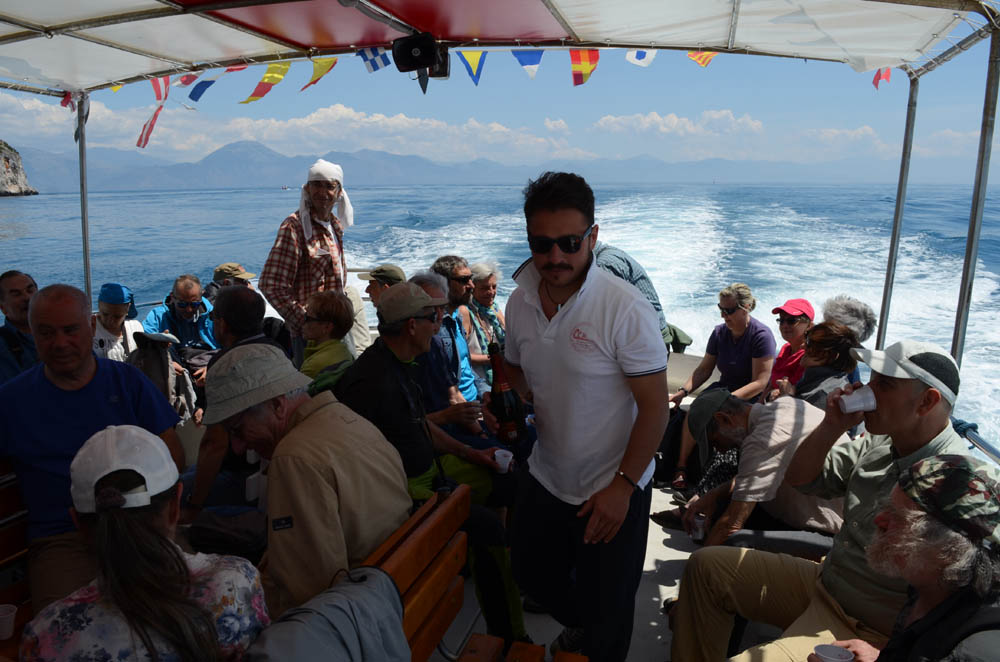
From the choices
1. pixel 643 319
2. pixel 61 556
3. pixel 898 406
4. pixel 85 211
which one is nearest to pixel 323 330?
pixel 61 556

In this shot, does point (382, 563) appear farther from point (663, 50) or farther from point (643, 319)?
point (663, 50)

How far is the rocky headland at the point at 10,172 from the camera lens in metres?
53.9

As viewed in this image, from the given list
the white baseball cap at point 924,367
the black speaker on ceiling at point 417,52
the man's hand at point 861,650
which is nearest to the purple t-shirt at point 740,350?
the white baseball cap at point 924,367

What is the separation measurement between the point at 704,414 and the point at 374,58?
11.3ft

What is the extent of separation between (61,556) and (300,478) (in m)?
1.19

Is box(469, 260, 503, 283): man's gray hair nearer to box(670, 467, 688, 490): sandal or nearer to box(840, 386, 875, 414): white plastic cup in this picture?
box(670, 467, 688, 490): sandal

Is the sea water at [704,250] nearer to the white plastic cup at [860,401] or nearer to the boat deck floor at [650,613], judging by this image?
the boat deck floor at [650,613]

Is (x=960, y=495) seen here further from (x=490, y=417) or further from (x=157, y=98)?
(x=157, y=98)

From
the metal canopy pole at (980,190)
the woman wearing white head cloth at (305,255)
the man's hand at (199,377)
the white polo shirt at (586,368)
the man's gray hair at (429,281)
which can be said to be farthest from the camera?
the man's hand at (199,377)

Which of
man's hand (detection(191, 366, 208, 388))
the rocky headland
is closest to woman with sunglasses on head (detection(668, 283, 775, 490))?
man's hand (detection(191, 366, 208, 388))

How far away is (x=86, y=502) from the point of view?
4.24ft

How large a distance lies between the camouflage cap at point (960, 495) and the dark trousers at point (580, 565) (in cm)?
68

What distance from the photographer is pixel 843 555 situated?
6.53 feet

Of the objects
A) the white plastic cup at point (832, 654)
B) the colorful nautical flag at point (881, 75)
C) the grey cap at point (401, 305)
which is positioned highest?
the colorful nautical flag at point (881, 75)
